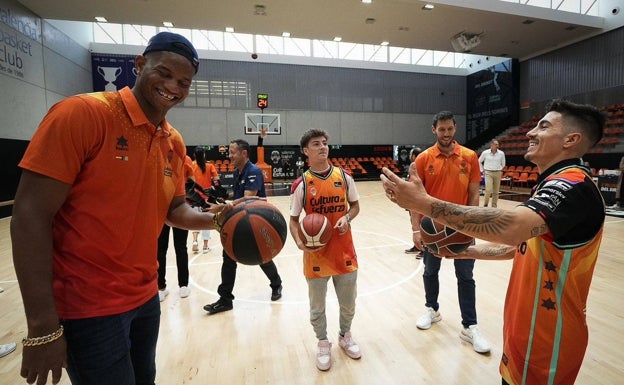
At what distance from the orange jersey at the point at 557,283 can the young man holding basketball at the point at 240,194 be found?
2.73 m

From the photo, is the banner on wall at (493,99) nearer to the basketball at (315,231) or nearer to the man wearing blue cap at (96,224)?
the basketball at (315,231)


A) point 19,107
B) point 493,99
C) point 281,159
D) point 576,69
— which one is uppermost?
point 576,69

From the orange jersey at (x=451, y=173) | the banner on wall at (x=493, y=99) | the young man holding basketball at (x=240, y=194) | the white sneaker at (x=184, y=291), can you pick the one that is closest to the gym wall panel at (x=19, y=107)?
the white sneaker at (x=184, y=291)

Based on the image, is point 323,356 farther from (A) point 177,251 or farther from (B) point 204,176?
(B) point 204,176

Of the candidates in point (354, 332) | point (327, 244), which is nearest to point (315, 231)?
point (327, 244)

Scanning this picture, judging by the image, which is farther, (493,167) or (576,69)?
(576,69)

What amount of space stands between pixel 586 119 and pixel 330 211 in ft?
5.95

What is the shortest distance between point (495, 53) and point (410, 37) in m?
5.81

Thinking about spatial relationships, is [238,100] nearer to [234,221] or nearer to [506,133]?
[506,133]

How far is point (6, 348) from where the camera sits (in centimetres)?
290

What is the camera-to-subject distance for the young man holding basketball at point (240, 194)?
12.3ft

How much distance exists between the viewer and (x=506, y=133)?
18859 mm

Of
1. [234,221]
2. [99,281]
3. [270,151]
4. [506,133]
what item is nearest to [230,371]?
[234,221]

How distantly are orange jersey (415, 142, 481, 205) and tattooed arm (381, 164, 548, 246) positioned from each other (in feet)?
5.85
